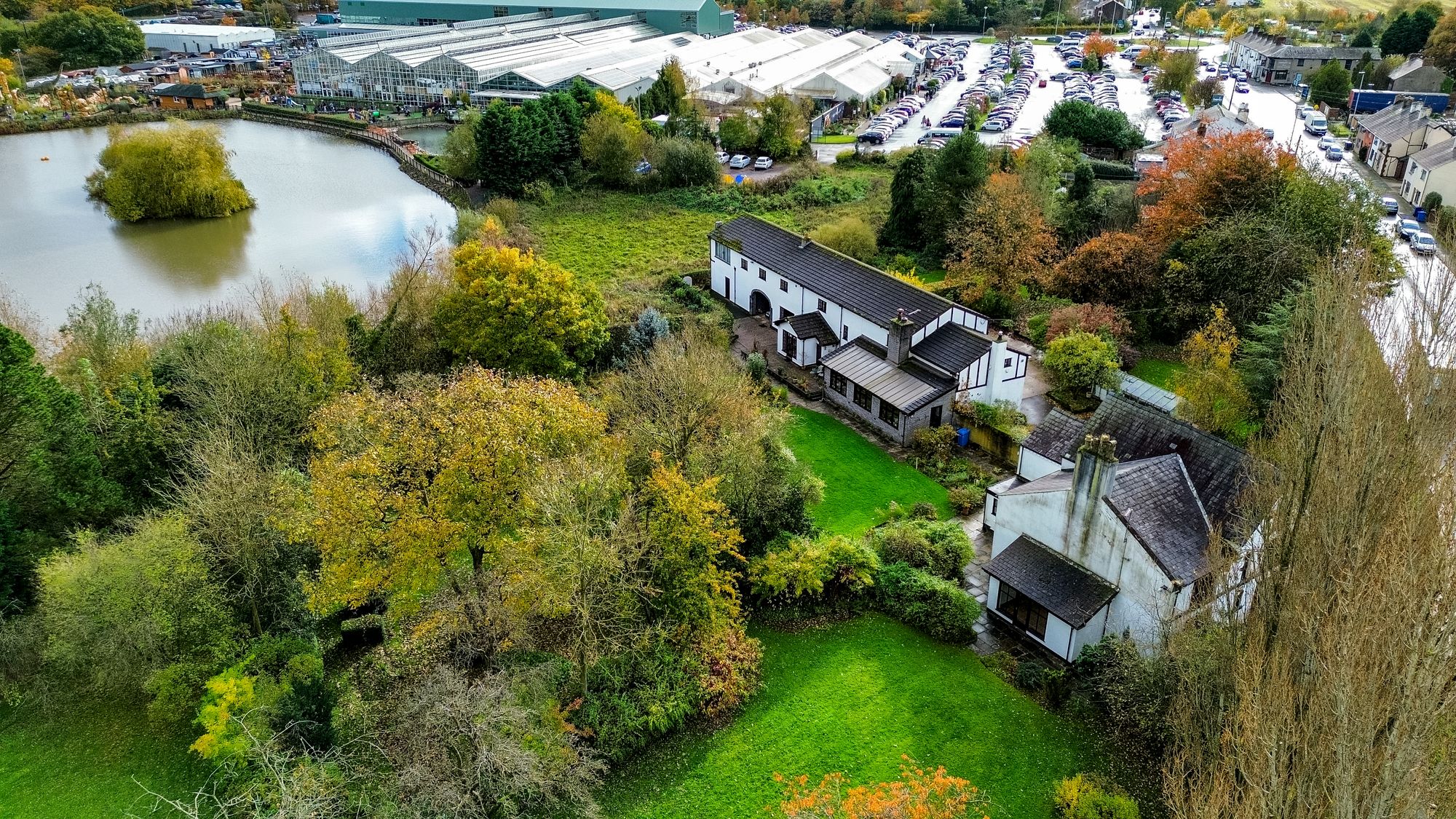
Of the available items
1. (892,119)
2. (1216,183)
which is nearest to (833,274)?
(1216,183)

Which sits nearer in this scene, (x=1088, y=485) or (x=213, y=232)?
(x=1088, y=485)

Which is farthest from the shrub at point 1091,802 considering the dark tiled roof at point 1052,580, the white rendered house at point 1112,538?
the dark tiled roof at point 1052,580

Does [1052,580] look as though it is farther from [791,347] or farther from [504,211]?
[504,211]

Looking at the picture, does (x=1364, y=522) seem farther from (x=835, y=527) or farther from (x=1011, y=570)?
(x=835, y=527)

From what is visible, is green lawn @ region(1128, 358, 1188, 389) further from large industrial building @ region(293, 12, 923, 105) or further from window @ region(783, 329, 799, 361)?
large industrial building @ region(293, 12, 923, 105)

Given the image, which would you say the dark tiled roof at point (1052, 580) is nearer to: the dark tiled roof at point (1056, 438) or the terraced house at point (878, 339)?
the dark tiled roof at point (1056, 438)

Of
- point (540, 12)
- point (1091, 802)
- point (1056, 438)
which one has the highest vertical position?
point (540, 12)
